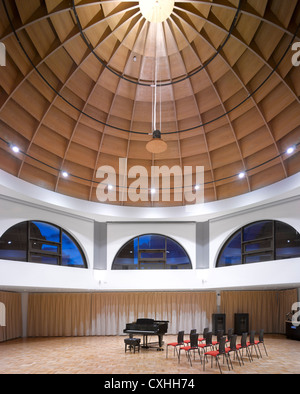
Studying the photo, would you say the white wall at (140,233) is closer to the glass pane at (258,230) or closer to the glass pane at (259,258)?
the glass pane at (258,230)

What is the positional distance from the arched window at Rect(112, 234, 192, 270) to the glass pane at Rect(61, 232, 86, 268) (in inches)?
77.1

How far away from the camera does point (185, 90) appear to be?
15.1m

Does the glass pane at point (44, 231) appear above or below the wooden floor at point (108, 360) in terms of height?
above

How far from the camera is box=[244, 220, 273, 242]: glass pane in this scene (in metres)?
16.3

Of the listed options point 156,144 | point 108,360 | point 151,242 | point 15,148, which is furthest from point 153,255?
point 156,144

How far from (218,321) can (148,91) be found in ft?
41.1

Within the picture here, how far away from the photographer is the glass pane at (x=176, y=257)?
63.1 feet

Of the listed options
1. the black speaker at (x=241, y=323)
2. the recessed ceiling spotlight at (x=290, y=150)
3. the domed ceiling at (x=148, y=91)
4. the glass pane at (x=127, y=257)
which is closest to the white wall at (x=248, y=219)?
the domed ceiling at (x=148, y=91)

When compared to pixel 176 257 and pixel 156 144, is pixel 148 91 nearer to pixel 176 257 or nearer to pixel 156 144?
pixel 156 144

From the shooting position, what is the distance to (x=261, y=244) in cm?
1655

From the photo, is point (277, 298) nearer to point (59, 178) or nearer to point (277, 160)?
point (277, 160)

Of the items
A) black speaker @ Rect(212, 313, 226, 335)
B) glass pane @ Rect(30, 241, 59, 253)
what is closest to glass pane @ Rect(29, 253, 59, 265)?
glass pane @ Rect(30, 241, 59, 253)

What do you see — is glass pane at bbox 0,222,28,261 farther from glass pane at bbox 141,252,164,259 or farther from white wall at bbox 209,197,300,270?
white wall at bbox 209,197,300,270
